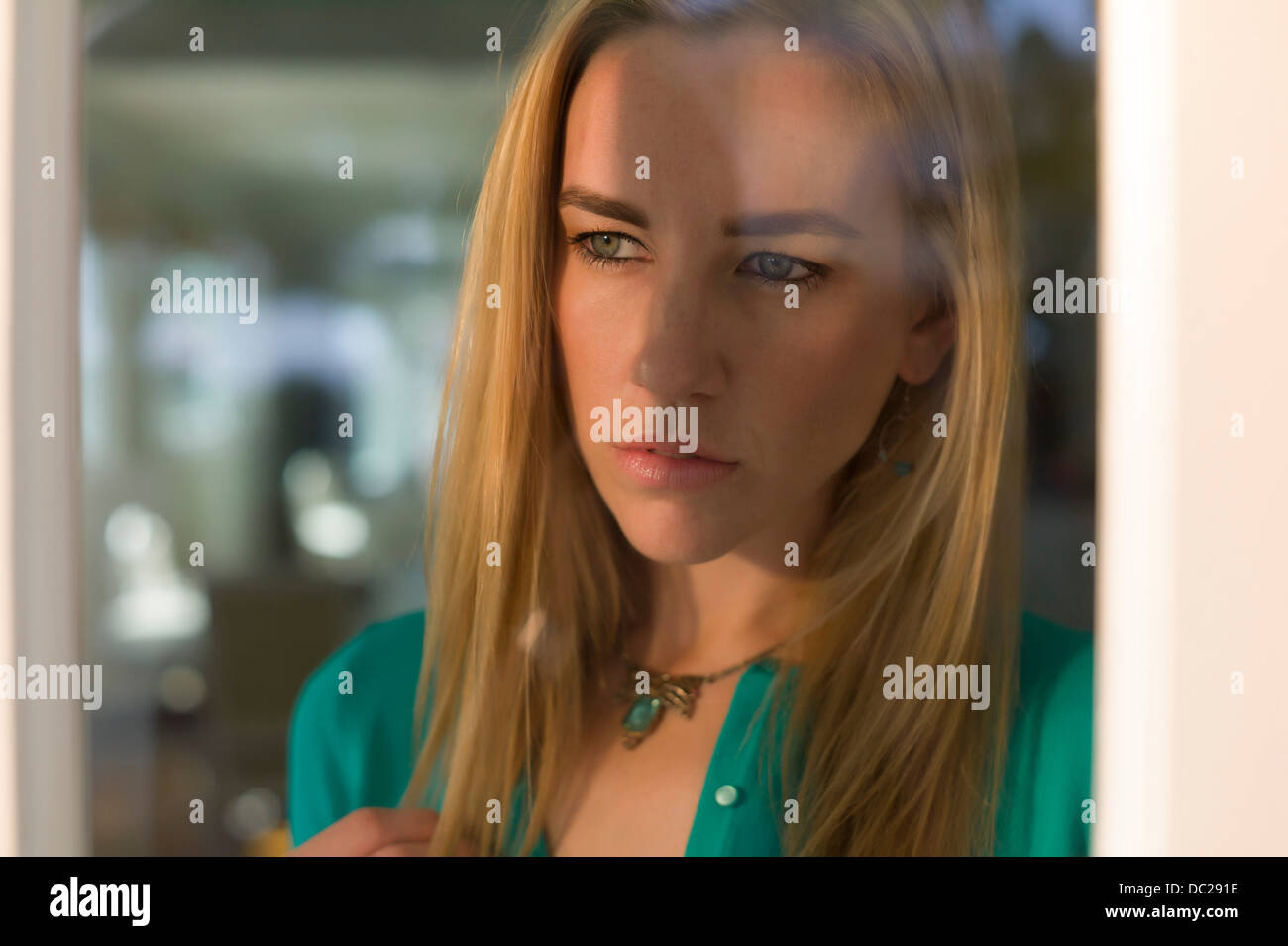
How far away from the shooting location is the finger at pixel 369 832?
32.8 inches

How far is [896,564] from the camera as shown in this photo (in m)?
0.80

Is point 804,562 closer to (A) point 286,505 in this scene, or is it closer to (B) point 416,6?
(A) point 286,505

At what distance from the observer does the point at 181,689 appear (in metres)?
0.88

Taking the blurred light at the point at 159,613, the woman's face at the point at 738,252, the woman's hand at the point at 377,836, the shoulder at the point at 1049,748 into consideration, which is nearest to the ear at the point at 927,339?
the woman's face at the point at 738,252

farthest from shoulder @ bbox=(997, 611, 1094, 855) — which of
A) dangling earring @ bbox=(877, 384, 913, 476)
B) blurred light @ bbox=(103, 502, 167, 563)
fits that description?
blurred light @ bbox=(103, 502, 167, 563)

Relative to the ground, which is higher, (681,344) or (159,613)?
(681,344)

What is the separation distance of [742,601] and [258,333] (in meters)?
0.54

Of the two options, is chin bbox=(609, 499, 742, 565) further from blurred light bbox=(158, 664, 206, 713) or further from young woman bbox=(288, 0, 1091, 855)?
blurred light bbox=(158, 664, 206, 713)

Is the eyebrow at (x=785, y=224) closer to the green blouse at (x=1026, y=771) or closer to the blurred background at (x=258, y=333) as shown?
the blurred background at (x=258, y=333)

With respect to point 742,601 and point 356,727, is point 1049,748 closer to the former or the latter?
point 742,601

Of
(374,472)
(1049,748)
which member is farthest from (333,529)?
(1049,748)

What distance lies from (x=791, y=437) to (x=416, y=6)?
54 cm

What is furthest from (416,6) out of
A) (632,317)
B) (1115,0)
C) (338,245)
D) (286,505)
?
(1115,0)

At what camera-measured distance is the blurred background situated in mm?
838
